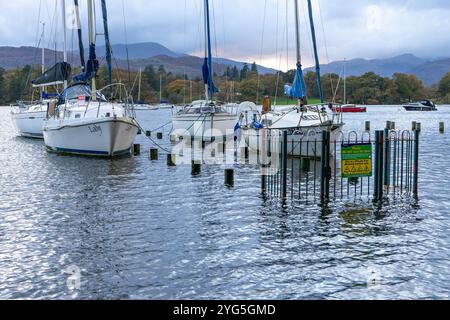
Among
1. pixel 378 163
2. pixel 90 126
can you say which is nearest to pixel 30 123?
pixel 90 126

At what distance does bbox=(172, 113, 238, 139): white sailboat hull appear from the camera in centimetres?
4383

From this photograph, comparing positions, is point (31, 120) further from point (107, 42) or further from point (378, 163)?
point (378, 163)

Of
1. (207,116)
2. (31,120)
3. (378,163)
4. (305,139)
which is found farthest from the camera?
Result: (31,120)

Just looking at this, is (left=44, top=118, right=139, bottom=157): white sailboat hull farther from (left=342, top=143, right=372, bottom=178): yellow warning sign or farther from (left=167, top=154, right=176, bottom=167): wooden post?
(left=342, top=143, right=372, bottom=178): yellow warning sign

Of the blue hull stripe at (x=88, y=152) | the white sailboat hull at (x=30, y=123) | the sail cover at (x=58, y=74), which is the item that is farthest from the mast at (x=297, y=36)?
the white sailboat hull at (x=30, y=123)

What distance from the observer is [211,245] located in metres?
13.0

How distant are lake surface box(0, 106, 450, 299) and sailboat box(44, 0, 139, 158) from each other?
30.3 feet

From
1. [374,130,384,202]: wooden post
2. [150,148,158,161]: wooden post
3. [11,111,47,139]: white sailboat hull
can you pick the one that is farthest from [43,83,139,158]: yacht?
[374,130,384,202]: wooden post

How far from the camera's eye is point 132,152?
117 ft

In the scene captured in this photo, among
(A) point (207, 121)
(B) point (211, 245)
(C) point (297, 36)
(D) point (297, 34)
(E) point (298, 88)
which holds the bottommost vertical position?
(B) point (211, 245)

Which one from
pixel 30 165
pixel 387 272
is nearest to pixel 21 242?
pixel 387 272

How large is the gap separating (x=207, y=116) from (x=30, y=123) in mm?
18699
